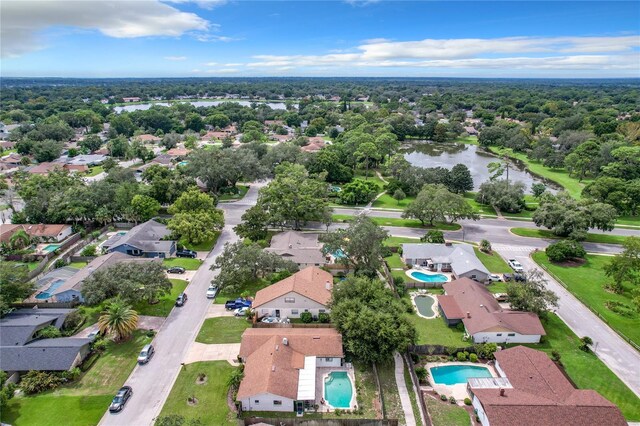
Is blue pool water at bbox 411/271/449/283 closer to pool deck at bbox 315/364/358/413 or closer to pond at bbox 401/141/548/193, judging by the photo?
pool deck at bbox 315/364/358/413

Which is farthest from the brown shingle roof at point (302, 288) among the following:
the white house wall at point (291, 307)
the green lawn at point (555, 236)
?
the green lawn at point (555, 236)

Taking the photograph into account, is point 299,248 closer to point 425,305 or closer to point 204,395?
point 425,305

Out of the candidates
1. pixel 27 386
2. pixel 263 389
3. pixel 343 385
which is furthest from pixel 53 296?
pixel 343 385

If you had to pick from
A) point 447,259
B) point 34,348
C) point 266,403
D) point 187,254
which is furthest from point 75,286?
point 447,259

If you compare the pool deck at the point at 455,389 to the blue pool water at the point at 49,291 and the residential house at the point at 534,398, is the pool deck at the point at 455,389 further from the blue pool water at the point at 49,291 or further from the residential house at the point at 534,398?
the blue pool water at the point at 49,291

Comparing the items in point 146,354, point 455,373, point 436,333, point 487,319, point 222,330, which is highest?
point 487,319

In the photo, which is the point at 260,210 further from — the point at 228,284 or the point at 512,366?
the point at 512,366
